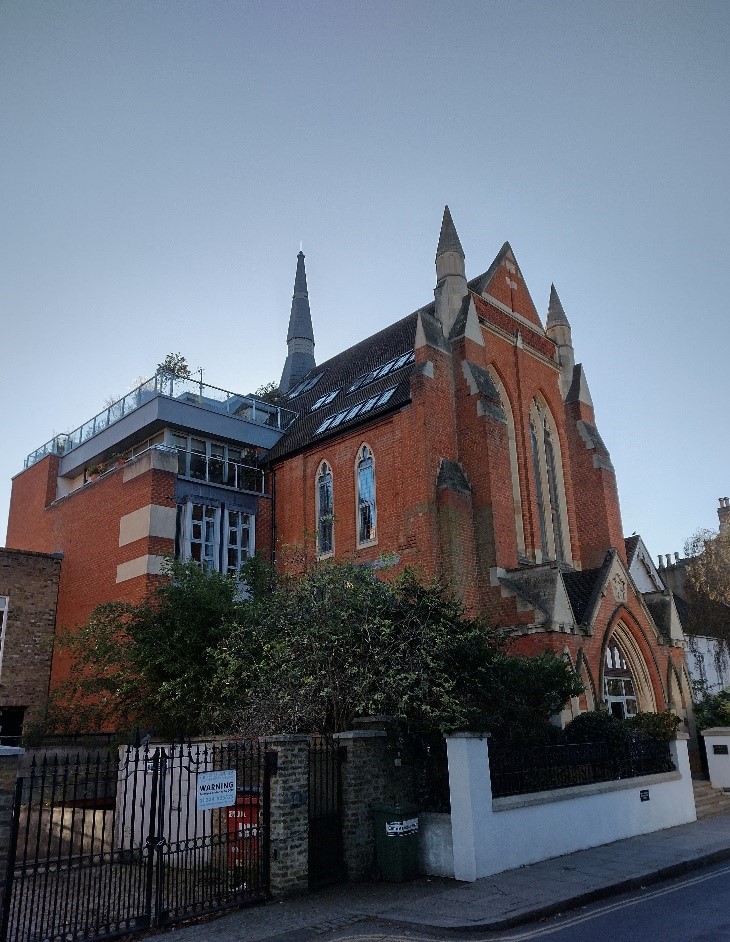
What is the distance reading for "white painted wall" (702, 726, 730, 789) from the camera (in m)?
20.3

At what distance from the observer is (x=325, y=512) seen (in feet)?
82.3

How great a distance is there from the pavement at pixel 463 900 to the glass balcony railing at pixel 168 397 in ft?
56.8

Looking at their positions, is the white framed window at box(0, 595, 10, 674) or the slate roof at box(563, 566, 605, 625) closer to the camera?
the slate roof at box(563, 566, 605, 625)

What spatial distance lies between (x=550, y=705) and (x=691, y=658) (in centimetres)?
1788

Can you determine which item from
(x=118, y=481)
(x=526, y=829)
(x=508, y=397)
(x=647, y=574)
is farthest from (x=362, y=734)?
(x=647, y=574)

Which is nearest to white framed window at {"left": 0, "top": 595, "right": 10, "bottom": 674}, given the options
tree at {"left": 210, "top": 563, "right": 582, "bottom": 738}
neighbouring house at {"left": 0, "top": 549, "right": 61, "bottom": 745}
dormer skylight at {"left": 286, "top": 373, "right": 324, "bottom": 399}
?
neighbouring house at {"left": 0, "top": 549, "right": 61, "bottom": 745}

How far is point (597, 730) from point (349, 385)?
1610cm

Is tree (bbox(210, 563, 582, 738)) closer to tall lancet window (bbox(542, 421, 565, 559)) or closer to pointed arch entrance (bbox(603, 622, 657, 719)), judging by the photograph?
pointed arch entrance (bbox(603, 622, 657, 719))

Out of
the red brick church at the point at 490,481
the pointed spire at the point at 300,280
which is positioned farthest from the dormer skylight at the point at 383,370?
the pointed spire at the point at 300,280

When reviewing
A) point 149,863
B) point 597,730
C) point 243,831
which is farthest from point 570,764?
point 149,863

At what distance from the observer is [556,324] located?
1185 inches

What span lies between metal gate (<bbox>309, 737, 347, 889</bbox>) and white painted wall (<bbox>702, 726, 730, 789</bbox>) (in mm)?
13545

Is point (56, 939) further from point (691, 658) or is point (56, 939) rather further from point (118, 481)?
point (691, 658)

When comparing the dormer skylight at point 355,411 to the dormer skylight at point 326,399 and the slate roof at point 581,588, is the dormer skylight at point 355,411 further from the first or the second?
the slate roof at point 581,588
